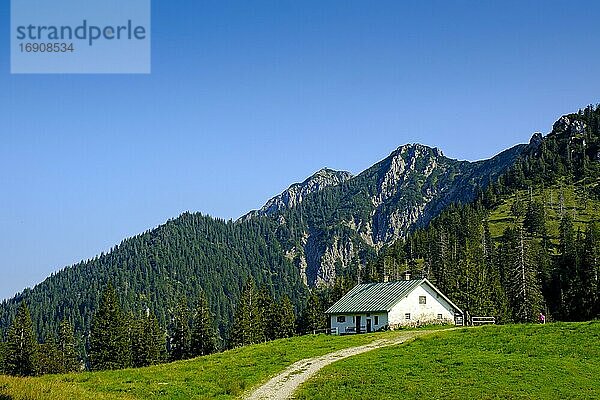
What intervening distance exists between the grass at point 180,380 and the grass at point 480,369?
4495 millimetres

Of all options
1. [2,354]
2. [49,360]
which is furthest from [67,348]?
[2,354]

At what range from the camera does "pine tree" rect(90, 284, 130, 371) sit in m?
90.6

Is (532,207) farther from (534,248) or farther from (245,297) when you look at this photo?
(245,297)

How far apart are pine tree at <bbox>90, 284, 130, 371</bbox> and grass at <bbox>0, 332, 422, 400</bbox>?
38.3 metres

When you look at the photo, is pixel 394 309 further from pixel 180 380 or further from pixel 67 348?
pixel 67 348

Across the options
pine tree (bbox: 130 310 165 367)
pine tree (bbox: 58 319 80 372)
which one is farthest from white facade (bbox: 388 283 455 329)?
pine tree (bbox: 58 319 80 372)

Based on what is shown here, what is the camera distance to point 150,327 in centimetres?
10412

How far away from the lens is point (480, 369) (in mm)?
35688

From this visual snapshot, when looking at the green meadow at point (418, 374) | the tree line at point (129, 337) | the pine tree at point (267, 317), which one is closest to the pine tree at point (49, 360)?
the tree line at point (129, 337)

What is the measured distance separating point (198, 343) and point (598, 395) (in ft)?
254

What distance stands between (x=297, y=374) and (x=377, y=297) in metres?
40.7

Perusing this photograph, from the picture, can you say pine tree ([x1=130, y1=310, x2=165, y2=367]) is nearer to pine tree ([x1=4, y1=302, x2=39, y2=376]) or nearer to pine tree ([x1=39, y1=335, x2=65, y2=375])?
pine tree ([x1=39, y1=335, x2=65, y2=375])

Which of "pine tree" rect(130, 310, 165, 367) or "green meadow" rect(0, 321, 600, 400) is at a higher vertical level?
"green meadow" rect(0, 321, 600, 400)

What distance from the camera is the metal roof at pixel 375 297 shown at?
75312mm
